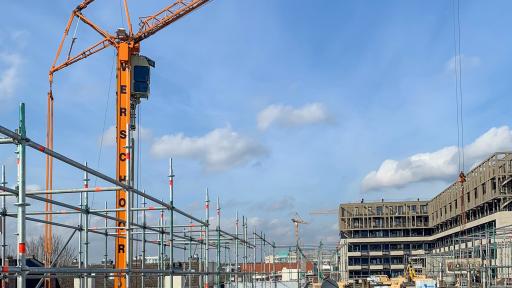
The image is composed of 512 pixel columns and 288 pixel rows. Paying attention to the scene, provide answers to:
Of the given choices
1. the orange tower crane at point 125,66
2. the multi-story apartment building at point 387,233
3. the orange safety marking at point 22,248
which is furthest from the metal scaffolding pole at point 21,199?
the multi-story apartment building at point 387,233

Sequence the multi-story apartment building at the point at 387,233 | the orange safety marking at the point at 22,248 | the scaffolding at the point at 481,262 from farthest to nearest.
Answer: the multi-story apartment building at the point at 387,233 < the scaffolding at the point at 481,262 < the orange safety marking at the point at 22,248

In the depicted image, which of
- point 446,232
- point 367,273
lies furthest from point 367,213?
point 446,232

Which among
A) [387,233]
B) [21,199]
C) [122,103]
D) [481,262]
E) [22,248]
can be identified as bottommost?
[387,233]

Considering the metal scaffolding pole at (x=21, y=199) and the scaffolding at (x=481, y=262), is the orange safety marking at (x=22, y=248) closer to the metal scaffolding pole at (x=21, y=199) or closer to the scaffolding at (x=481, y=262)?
the metal scaffolding pole at (x=21, y=199)

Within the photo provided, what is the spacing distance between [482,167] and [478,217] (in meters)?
7.75

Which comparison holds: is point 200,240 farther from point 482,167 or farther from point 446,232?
point 446,232

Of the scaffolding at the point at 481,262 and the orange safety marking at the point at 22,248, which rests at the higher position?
the orange safety marking at the point at 22,248

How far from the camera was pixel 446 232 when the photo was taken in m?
103

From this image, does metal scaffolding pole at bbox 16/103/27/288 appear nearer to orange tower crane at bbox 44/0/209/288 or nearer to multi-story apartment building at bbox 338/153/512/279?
orange tower crane at bbox 44/0/209/288

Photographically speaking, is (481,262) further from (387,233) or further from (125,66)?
(387,233)

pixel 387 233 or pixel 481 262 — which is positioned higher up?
pixel 481 262

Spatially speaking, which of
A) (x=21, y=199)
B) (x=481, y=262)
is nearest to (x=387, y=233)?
(x=481, y=262)

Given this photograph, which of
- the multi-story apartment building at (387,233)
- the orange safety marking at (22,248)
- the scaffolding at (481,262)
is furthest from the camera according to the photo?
the multi-story apartment building at (387,233)

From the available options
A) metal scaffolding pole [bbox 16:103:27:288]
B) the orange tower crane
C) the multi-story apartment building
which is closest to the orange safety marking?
metal scaffolding pole [bbox 16:103:27:288]
